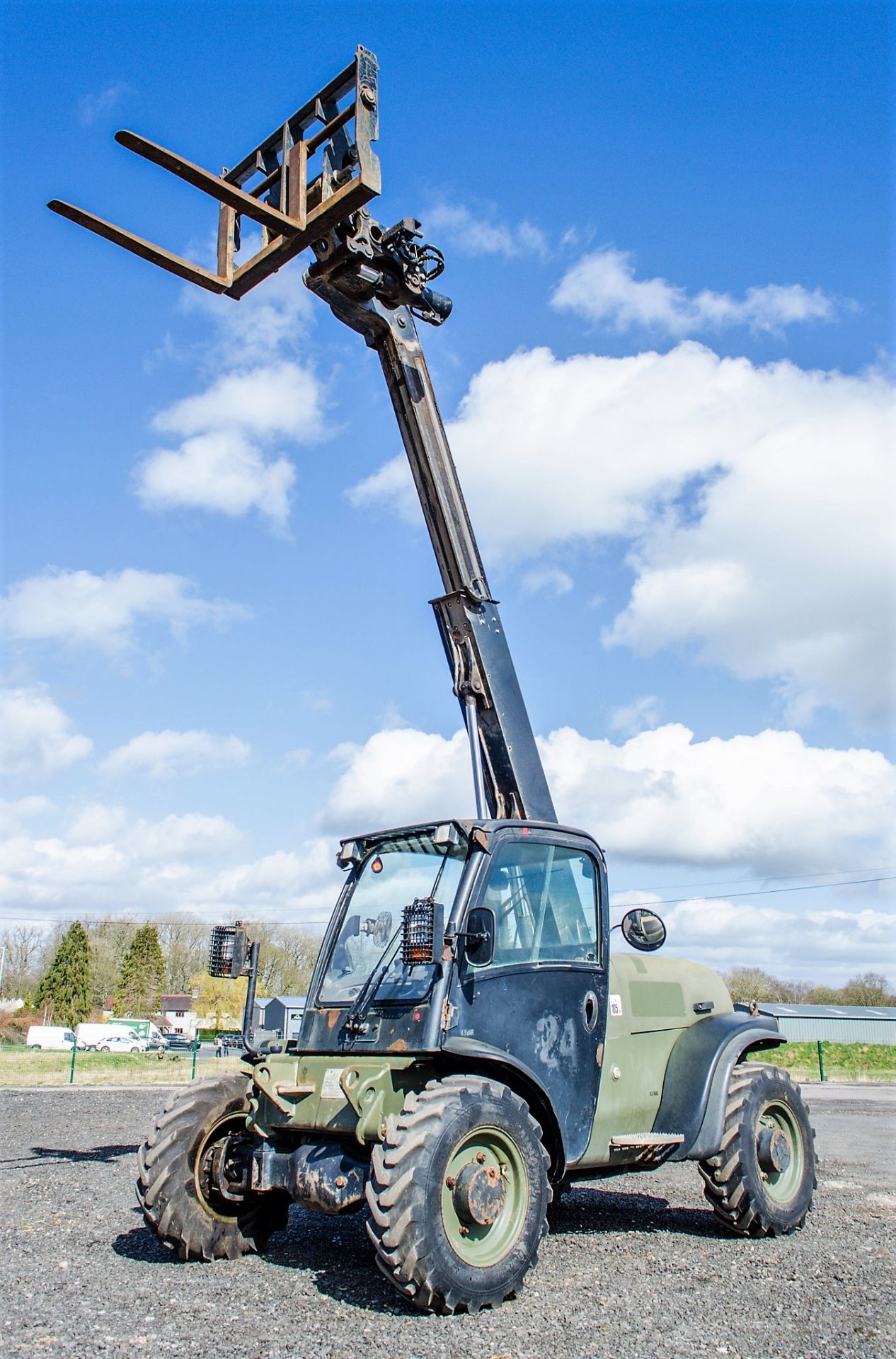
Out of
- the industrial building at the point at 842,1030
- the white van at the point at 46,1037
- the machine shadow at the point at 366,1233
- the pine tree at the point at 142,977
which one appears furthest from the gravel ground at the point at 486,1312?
the pine tree at the point at 142,977

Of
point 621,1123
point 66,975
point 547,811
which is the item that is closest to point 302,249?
point 547,811

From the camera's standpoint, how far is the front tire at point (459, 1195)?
5.03 metres

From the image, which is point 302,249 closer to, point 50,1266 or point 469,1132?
point 469,1132

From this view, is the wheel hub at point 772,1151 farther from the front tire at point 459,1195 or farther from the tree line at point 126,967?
the tree line at point 126,967

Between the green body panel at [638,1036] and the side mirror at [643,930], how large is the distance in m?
0.30

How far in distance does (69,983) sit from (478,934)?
70.9 meters

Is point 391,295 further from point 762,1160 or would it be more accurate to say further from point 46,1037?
point 46,1037

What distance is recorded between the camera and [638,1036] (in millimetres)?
7156

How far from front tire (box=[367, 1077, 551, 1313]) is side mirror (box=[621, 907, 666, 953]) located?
1.72m

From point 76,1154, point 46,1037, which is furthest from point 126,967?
point 76,1154

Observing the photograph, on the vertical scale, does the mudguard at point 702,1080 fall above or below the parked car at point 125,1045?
below

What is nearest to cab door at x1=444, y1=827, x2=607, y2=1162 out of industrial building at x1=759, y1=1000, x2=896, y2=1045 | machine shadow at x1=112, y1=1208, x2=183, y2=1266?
machine shadow at x1=112, y1=1208, x2=183, y2=1266

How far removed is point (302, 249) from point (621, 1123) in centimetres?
618

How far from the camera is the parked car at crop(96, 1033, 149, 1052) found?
46.7 m
